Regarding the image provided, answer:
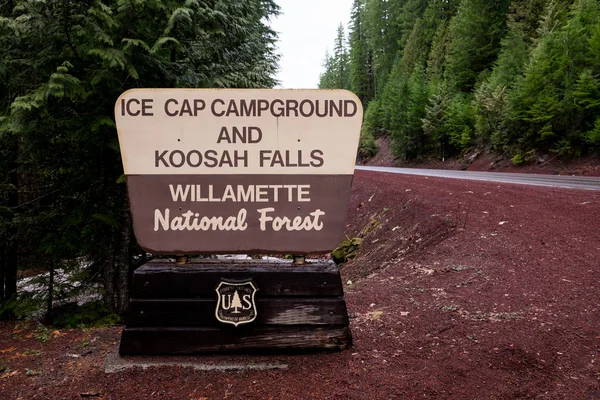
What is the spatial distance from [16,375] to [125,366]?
921 mm

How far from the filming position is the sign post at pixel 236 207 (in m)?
3.22

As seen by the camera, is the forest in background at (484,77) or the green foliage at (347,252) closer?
the green foliage at (347,252)

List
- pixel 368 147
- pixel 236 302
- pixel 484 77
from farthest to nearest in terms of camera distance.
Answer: pixel 368 147 → pixel 484 77 → pixel 236 302

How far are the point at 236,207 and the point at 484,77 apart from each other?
4118 cm

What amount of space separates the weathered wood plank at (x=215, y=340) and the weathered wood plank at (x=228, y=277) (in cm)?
29

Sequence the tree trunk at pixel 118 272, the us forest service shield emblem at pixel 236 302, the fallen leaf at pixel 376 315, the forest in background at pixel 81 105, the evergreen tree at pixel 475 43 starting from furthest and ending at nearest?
the evergreen tree at pixel 475 43, the tree trunk at pixel 118 272, the forest in background at pixel 81 105, the fallen leaf at pixel 376 315, the us forest service shield emblem at pixel 236 302

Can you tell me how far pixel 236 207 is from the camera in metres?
3.29

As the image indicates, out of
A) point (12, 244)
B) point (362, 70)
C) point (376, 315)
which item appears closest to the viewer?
point (376, 315)

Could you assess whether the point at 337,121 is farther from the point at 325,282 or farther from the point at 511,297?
the point at 511,297

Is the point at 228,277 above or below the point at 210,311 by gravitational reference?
above

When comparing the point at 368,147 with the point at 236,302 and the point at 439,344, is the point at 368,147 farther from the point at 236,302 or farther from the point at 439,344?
the point at 236,302

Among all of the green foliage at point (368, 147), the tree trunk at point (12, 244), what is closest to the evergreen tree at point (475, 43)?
the green foliage at point (368, 147)

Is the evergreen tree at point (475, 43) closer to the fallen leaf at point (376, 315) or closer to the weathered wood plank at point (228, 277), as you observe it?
the fallen leaf at point (376, 315)

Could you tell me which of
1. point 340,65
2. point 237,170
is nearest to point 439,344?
point 237,170
